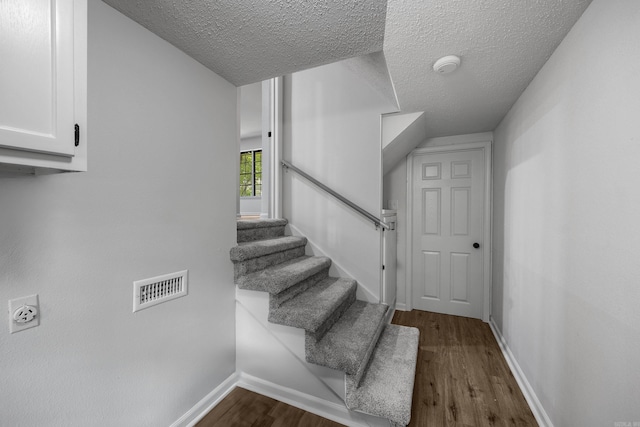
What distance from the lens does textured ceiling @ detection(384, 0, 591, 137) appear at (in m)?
1.05

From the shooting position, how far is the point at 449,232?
115 inches

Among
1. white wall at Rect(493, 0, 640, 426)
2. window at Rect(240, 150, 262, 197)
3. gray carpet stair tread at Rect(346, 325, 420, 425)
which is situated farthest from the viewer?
window at Rect(240, 150, 262, 197)

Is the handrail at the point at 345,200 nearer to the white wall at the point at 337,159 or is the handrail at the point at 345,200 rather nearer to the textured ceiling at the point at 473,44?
the white wall at the point at 337,159

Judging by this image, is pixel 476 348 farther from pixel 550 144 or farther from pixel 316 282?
pixel 550 144

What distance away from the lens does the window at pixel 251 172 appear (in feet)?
19.5

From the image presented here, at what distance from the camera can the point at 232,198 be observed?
1796mm

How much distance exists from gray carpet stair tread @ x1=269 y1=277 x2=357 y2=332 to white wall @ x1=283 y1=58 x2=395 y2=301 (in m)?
0.44

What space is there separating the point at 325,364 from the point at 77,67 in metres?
1.69

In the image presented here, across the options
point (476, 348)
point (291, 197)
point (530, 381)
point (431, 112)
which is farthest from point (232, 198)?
point (476, 348)

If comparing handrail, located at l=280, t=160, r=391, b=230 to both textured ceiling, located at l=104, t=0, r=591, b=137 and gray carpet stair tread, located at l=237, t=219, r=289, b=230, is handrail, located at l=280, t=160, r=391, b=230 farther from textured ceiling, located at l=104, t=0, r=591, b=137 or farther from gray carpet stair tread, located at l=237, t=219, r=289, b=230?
textured ceiling, located at l=104, t=0, r=591, b=137

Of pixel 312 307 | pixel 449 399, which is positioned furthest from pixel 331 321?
pixel 449 399

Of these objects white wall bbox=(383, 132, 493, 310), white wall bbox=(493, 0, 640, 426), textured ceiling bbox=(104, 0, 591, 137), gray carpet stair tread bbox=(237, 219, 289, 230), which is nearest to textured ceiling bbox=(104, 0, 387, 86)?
textured ceiling bbox=(104, 0, 591, 137)

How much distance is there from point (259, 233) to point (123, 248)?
117cm

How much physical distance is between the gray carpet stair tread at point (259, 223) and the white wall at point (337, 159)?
18 centimetres
